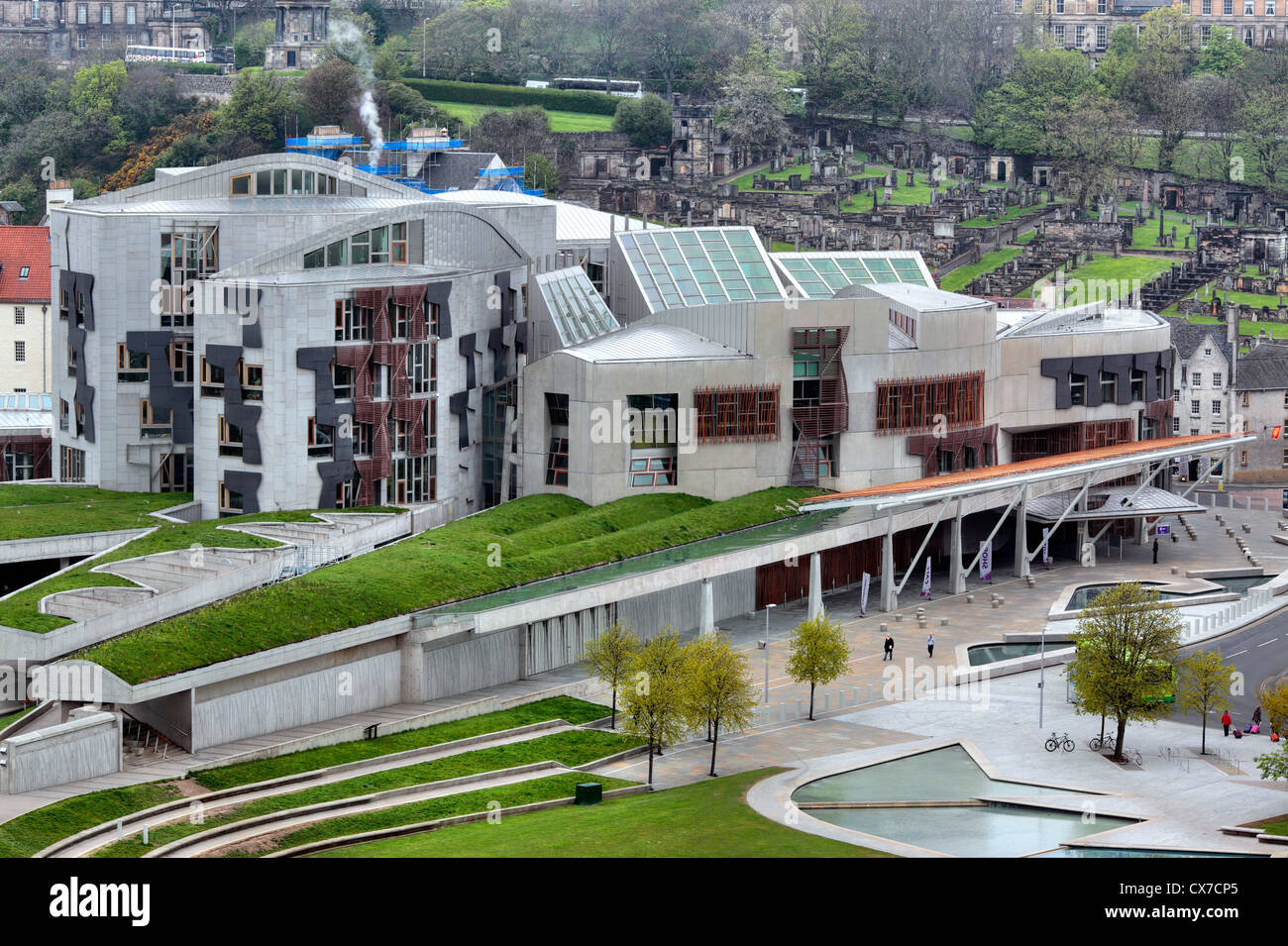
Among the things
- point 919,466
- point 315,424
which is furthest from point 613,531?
Result: point 919,466

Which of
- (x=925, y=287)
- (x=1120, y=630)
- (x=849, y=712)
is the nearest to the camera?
(x=1120, y=630)

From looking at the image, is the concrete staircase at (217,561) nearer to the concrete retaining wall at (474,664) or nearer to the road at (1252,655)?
the concrete retaining wall at (474,664)

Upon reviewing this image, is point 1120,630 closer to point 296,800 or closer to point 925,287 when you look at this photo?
point 296,800

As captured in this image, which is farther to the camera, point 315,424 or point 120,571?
point 315,424

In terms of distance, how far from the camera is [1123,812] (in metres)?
77.9

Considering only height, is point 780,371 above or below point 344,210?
below

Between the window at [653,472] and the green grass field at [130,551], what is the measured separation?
12.4 metres

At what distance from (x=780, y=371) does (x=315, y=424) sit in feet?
78.1

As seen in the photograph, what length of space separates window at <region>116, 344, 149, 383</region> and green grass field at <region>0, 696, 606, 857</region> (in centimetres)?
3311

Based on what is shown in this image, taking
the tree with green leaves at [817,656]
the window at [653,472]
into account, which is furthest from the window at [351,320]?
the tree with green leaves at [817,656]

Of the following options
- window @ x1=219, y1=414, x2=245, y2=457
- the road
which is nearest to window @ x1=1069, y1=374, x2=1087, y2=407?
the road

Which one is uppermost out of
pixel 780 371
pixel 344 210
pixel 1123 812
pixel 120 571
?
pixel 344 210

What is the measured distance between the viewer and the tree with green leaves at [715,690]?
8306 cm

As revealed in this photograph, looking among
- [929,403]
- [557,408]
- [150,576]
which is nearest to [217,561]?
[150,576]
